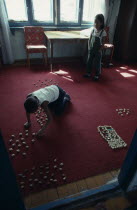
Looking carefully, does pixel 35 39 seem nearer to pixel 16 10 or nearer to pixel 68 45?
pixel 16 10

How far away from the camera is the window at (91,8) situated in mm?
3971

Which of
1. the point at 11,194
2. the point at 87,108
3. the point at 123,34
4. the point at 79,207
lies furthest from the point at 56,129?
the point at 123,34

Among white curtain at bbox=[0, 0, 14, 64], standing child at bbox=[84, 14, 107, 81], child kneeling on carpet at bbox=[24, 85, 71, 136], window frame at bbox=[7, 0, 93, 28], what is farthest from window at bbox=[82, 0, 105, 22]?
child kneeling on carpet at bbox=[24, 85, 71, 136]

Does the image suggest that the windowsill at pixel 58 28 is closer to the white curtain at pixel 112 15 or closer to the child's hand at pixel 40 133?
the white curtain at pixel 112 15

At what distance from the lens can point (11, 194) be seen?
95cm

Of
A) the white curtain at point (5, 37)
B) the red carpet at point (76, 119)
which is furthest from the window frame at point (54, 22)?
the red carpet at point (76, 119)

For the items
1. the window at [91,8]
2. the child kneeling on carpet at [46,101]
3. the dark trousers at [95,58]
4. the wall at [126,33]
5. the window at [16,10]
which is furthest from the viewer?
the window at [91,8]

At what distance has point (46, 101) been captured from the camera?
1.96 metres

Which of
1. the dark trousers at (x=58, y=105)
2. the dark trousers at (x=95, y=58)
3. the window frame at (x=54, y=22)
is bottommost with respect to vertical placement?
the dark trousers at (x=58, y=105)

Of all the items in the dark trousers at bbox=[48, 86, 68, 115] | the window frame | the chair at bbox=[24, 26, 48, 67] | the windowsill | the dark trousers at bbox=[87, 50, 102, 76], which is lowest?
the dark trousers at bbox=[48, 86, 68, 115]

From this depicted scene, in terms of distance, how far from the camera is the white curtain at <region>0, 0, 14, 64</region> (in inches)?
134

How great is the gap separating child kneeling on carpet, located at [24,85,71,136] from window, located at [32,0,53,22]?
7.82 feet

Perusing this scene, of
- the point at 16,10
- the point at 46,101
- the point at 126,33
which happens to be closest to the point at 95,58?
the point at 126,33

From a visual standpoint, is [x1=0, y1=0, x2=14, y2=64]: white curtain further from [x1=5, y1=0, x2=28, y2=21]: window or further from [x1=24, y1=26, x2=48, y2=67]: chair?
[x1=24, y1=26, x2=48, y2=67]: chair
